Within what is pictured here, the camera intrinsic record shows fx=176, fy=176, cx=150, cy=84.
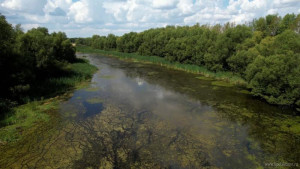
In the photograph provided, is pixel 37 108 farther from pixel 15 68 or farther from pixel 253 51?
pixel 253 51

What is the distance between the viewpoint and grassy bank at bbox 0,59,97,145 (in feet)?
35.2

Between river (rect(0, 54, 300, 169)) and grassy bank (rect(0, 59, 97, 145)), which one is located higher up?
grassy bank (rect(0, 59, 97, 145))

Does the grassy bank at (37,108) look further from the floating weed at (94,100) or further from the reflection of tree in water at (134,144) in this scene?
the reflection of tree in water at (134,144)

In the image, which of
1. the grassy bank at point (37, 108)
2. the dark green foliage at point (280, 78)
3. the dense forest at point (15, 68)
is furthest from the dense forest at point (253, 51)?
the dense forest at point (15, 68)

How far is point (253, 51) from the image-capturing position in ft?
69.6

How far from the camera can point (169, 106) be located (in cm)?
1584

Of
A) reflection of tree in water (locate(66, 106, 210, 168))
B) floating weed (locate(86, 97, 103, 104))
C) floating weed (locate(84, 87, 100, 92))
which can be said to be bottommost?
reflection of tree in water (locate(66, 106, 210, 168))

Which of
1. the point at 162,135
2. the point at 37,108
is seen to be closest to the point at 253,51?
the point at 162,135

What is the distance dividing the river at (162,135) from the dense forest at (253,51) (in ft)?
6.58

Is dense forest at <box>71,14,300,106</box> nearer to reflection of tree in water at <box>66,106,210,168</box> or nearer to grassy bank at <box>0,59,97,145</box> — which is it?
reflection of tree in water at <box>66,106,210,168</box>

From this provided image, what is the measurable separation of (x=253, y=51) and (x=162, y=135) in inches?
673

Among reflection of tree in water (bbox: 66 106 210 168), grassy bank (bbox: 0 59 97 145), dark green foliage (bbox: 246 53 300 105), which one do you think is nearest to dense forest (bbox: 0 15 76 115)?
grassy bank (bbox: 0 59 97 145)

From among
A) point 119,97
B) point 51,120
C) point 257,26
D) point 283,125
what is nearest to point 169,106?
point 119,97

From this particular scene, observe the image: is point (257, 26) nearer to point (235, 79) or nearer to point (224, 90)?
point (235, 79)
